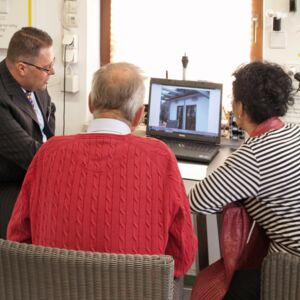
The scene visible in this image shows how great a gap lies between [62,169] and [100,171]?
11 cm

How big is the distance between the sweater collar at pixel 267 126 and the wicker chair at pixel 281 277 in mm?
470

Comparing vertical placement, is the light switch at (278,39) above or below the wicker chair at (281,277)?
above

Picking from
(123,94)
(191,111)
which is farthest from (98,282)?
(191,111)

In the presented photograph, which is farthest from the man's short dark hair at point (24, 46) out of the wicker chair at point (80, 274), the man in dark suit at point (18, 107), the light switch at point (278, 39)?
the light switch at point (278, 39)

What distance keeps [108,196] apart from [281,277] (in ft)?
1.57

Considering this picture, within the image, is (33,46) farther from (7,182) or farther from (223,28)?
(223,28)

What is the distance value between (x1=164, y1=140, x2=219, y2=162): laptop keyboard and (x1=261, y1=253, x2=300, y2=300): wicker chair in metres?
1.18

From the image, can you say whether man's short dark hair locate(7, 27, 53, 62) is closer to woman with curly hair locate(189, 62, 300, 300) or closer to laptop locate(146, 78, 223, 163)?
laptop locate(146, 78, 223, 163)

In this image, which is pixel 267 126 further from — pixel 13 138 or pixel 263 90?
pixel 13 138

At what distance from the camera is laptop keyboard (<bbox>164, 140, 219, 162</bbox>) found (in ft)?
8.21

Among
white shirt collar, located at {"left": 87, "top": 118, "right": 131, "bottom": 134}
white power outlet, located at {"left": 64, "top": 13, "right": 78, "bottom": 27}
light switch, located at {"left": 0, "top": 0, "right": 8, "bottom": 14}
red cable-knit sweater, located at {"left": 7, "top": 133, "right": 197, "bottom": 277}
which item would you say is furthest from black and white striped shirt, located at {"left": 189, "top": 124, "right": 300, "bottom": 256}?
light switch, located at {"left": 0, "top": 0, "right": 8, "bottom": 14}

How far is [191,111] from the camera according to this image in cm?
276

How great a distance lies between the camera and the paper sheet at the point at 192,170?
2.23 metres

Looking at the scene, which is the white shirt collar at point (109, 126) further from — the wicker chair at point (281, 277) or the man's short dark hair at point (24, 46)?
the man's short dark hair at point (24, 46)
